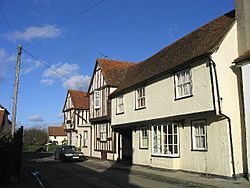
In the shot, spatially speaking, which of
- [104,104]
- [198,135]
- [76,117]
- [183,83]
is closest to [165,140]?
[198,135]

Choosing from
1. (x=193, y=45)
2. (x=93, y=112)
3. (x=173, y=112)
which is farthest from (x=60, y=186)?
(x=93, y=112)

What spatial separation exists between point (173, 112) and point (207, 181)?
4.90 m

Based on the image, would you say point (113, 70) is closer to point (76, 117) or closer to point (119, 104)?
point (119, 104)

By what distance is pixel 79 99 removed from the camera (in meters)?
42.2

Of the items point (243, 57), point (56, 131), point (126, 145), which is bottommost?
point (126, 145)

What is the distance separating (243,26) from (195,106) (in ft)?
14.9

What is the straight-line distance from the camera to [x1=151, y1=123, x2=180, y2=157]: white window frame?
1758 centimetres

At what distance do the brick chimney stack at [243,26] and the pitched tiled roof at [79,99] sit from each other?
87.0 feet

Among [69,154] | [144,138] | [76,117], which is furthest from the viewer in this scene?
[76,117]

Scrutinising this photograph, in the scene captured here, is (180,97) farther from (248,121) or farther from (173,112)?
(248,121)

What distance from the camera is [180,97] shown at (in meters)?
17.0

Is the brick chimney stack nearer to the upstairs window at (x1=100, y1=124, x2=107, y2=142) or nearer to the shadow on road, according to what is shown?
the shadow on road

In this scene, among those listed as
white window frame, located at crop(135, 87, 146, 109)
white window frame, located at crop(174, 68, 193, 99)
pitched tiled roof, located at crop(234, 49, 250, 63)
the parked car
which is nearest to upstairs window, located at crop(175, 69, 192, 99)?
white window frame, located at crop(174, 68, 193, 99)

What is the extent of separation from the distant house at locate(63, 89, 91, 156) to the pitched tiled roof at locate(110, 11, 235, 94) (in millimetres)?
14619
